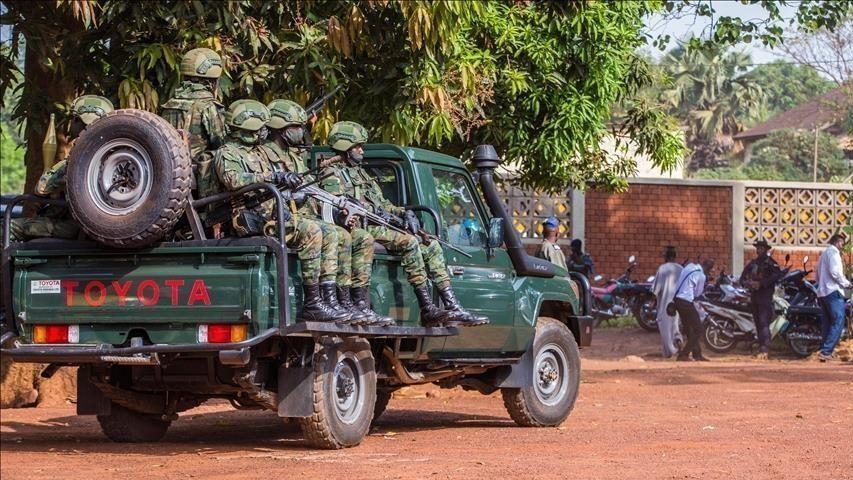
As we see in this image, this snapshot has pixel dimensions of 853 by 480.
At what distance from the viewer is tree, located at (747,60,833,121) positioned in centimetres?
6316

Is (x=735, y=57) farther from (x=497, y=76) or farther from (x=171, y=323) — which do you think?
(x=171, y=323)

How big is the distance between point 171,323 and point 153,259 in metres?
0.40

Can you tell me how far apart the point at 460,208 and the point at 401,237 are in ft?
4.60

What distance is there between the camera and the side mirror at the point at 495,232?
10.8 m

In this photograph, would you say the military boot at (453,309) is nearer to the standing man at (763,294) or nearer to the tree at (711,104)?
the standing man at (763,294)

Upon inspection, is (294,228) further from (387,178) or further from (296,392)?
(387,178)

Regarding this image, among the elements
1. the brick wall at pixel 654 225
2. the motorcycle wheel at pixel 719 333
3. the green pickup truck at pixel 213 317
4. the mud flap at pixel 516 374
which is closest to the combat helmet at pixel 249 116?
the green pickup truck at pixel 213 317

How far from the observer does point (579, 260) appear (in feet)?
77.2

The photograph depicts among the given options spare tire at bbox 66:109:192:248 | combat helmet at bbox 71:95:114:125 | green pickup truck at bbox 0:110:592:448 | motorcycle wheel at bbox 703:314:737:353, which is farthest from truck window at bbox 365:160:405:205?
motorcycle wheel at bbox 703:314:737:353

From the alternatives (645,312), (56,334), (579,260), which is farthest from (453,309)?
(645,312)

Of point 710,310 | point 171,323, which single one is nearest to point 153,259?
point 171,323

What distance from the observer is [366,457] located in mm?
9070

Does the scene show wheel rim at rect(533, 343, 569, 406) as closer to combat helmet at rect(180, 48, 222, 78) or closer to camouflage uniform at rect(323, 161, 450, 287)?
camouflage uniform at rect(323, 161, 450, 287)

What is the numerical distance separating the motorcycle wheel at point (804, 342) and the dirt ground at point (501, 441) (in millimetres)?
4822
